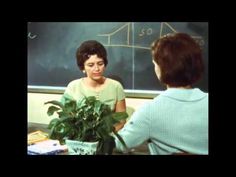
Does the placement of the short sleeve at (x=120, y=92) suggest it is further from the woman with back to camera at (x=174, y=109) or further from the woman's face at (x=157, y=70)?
the woman's face at (x=157, y=70)

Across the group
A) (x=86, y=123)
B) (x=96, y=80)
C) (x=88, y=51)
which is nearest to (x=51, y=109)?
(x=86, y=123)

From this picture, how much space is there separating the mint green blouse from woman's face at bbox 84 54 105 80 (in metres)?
0.08

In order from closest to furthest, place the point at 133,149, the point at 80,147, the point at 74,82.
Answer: the point at 80,147, the point at 133,149, the point at 74,82

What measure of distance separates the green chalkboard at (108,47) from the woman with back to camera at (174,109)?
0.23ft

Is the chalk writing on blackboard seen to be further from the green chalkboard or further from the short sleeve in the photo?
the short sleeve

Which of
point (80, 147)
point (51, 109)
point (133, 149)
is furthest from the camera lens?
point (133, 149)

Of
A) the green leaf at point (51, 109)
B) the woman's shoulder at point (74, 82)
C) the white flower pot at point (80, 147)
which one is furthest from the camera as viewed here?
the woman's shoulder at point (74, 82)

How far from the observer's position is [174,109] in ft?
8.98

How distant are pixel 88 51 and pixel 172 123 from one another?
82 cm

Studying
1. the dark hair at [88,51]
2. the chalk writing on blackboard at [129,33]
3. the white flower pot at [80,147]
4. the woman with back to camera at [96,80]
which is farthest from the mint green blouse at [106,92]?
the white flower pot at [80,147]

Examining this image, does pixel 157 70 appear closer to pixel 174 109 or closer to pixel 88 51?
pixel 174 109

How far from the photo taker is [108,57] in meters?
2.86

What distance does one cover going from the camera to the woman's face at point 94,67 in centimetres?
284
